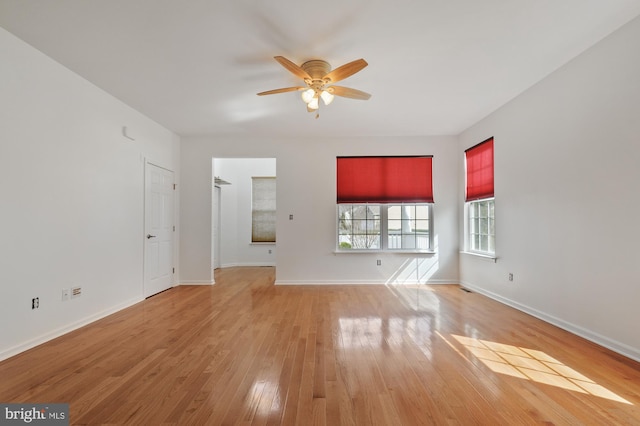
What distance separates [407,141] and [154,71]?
428 centimetres

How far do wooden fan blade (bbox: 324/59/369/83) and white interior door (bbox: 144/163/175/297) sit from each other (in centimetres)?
338

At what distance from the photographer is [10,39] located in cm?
269

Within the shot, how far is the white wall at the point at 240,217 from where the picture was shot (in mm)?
7938

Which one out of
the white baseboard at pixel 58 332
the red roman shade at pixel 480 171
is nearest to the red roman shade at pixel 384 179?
the red roman shade at pixel 480 171

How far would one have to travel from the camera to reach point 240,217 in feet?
26.6

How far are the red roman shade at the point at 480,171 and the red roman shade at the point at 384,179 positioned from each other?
2.22 ft

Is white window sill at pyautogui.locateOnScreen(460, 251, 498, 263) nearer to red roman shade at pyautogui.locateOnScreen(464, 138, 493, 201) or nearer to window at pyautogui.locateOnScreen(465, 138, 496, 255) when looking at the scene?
window at pyautogui.locateOnScreen(465, 138, 496, 255)

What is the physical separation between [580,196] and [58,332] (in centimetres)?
548

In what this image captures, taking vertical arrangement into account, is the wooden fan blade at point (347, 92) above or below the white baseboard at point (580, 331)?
above

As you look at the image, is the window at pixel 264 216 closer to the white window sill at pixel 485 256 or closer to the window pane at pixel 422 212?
the window pane at pixel 422 212

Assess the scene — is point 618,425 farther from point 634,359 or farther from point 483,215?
point 483,215

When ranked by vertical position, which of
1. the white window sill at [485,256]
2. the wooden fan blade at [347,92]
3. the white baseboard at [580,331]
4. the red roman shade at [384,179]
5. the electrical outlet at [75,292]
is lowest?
the white baseboard at [580,331]

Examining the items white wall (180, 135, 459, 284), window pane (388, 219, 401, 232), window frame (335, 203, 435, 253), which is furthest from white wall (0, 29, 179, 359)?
window pane (388, 219, 401, 232)

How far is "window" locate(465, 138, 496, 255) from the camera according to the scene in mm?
4801
